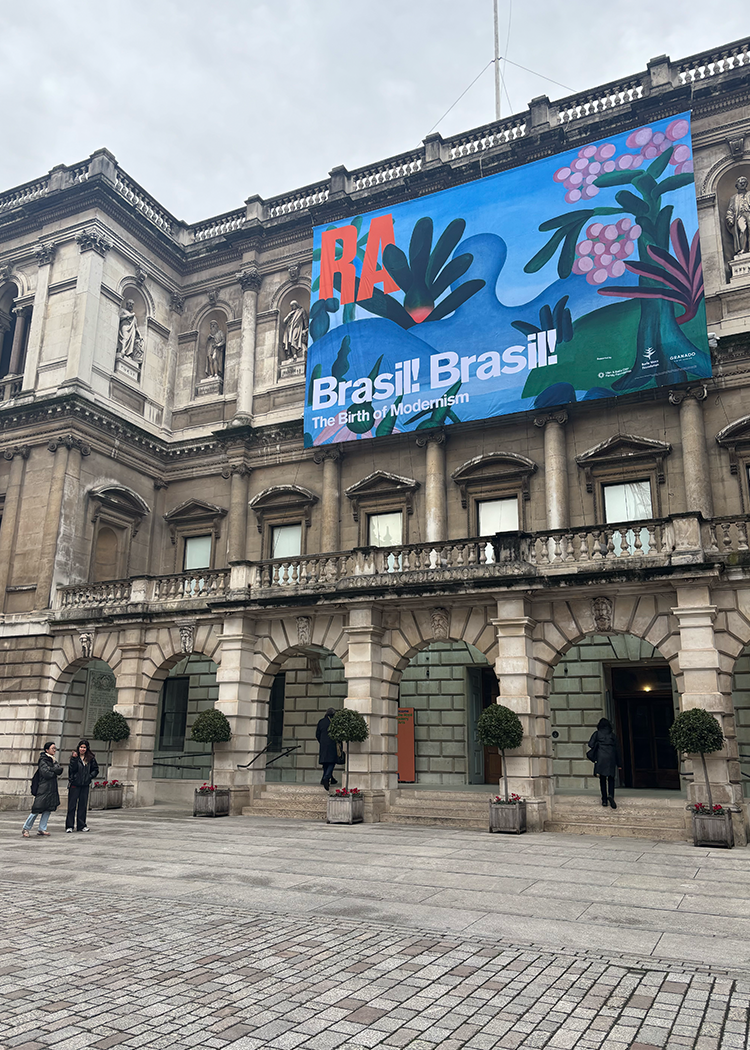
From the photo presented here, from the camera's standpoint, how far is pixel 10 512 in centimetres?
2897

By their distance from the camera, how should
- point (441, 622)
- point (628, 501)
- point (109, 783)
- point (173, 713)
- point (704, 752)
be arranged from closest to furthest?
point (704, 752) → point (441, 622) → point (628, 501) → point (109, 783) → point (173, 713)

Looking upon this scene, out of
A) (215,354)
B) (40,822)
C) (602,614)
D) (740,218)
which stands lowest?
(40,822)

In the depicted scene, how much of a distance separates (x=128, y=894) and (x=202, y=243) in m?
30.2

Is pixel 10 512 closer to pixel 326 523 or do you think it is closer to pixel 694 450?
pixel 326 523

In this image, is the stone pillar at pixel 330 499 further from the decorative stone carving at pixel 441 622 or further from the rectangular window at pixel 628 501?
the rectangular window at pixel 628 501

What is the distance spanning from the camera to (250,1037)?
19.5 ft

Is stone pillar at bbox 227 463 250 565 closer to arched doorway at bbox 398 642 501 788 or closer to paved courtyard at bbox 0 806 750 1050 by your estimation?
arched doorway at bbox 398 642 501 788

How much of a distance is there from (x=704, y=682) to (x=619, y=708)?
737 centimetres

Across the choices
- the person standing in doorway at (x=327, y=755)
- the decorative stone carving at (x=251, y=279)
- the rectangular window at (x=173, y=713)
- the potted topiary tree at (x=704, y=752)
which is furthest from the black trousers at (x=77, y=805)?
the decorative stone carving at (x=251, y=279)

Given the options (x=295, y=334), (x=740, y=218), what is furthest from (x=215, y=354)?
(x=740, y=218)

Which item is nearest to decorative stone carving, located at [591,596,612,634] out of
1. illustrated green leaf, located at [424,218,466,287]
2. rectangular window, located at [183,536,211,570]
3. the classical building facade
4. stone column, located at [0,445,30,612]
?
the classical building facade

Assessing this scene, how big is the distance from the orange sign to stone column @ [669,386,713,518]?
1132 cm

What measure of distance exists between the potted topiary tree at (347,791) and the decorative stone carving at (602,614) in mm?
6784

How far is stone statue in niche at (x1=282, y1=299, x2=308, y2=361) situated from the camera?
1244 inches
